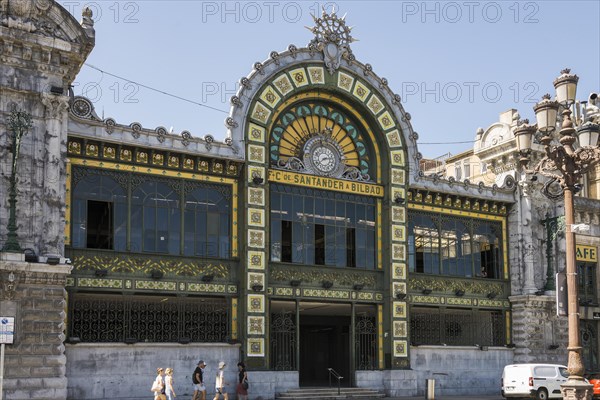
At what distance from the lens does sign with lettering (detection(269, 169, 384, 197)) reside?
3456 cm

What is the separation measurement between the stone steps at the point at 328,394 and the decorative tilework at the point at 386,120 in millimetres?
11858

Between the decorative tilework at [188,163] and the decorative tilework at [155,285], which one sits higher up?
the decorative tilework at [188,163]

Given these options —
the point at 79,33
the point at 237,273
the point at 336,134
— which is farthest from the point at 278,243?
the point at 79,33

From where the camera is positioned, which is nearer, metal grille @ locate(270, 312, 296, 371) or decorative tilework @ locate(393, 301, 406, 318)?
metal grille @ locate(270, 312, 296, 371)

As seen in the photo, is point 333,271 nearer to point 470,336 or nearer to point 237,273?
point 237,273

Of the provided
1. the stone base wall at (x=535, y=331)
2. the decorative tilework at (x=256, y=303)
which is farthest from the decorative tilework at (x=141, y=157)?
the stone base wall at (x=535, y=331)

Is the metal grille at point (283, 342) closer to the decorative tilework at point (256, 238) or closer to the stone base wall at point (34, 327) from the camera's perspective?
the decorative tilework at point (256, 238)

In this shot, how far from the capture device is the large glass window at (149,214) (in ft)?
98.2

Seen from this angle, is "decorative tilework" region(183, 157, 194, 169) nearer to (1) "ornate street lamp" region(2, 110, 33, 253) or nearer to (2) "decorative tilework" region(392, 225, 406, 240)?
(1) "ornate street lamp" region(2, 110, 33, 253)

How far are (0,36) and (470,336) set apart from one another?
83.0 feet

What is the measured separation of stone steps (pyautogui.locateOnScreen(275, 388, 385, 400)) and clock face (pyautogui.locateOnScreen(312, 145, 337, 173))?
942 centimetres

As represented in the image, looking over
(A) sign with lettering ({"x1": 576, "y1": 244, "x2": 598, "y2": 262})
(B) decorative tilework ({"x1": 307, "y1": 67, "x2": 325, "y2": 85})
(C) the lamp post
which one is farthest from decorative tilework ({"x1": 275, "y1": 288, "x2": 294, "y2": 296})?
(A) sign with lettering ({"x1": 576, "y1": 244, "x2": 598, "y2": 262})

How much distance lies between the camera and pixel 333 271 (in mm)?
35250

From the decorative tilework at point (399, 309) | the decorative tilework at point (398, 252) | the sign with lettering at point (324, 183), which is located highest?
the sign with lettering at point (324, 183)
